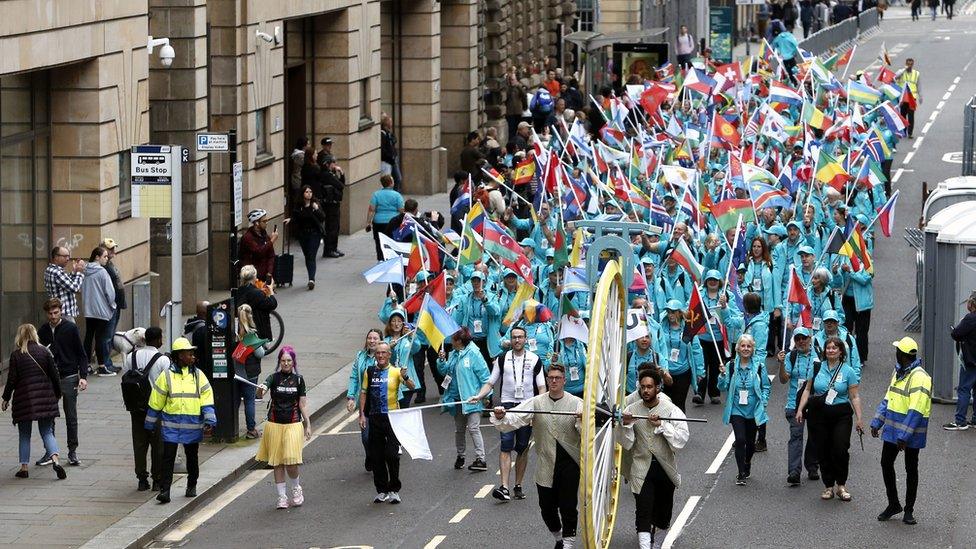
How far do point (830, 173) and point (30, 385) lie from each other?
45.2 ft

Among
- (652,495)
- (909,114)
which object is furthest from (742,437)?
(909,114)

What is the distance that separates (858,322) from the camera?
74.8 ft

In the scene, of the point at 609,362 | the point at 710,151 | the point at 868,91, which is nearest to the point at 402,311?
the point at 609,362

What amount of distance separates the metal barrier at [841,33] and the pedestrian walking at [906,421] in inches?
1821

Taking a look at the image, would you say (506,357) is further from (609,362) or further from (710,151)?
(710,151)

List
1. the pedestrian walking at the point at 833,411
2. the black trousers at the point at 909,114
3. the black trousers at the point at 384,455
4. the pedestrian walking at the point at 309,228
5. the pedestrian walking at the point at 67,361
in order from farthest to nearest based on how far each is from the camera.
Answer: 1. the black trousers at the point at 909,114
2. the pedestrian walking at the point at 309,228
3. the pedestrian walking at the point at 67,361
4. the black trousers at the point at 384,455
5. the pedestrian walking at the point at 833,411

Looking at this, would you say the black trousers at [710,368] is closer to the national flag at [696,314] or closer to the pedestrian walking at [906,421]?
the national flag at [696,314]

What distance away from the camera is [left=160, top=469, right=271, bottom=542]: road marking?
16.1 metres

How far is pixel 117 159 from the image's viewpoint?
23594mm

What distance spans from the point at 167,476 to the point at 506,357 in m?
3.17

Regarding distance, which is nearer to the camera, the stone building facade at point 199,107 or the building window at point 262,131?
the stone building facade at point 199,107

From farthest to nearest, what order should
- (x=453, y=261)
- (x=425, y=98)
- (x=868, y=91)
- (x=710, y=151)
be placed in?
(x=425, y=98) → (x=868, y=91) → (x=710, y=151) → (x=453, y=261)

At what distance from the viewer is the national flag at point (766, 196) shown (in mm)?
25500

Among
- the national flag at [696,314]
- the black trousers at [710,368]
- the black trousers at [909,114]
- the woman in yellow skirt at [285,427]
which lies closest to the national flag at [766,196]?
the black trousers at [710,368]
